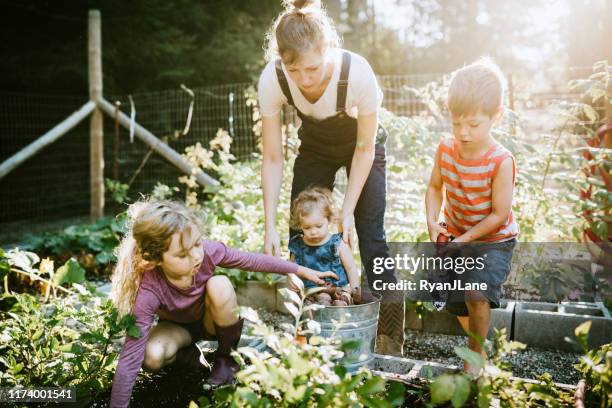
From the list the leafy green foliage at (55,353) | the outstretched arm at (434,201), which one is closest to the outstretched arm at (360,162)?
the outstretched arm at (434,201)

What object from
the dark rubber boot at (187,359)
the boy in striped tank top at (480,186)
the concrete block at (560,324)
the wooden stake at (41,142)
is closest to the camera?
the boy in striped tank top at (480,186)

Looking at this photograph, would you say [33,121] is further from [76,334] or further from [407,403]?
[407,403]

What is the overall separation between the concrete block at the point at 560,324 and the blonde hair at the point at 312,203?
1.13m

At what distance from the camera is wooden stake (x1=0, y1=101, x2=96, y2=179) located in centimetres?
503

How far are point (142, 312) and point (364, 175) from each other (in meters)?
1.06

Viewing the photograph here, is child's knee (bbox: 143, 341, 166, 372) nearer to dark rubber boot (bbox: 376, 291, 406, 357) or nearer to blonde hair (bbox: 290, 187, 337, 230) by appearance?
blonde hair (bbox: 290, 187, 337, 230)

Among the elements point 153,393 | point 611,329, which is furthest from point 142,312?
point 611,329

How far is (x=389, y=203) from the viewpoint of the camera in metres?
4.23

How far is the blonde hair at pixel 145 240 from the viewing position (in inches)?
74.7

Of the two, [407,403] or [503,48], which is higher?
[503,48]

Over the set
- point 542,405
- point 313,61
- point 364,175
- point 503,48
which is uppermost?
point 503,48

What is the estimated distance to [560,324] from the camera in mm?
2582

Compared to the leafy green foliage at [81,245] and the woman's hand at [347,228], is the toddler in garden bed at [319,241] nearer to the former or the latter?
the woman's hand at [347,228]

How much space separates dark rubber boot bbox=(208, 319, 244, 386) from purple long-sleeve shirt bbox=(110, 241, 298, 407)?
0.49ft
